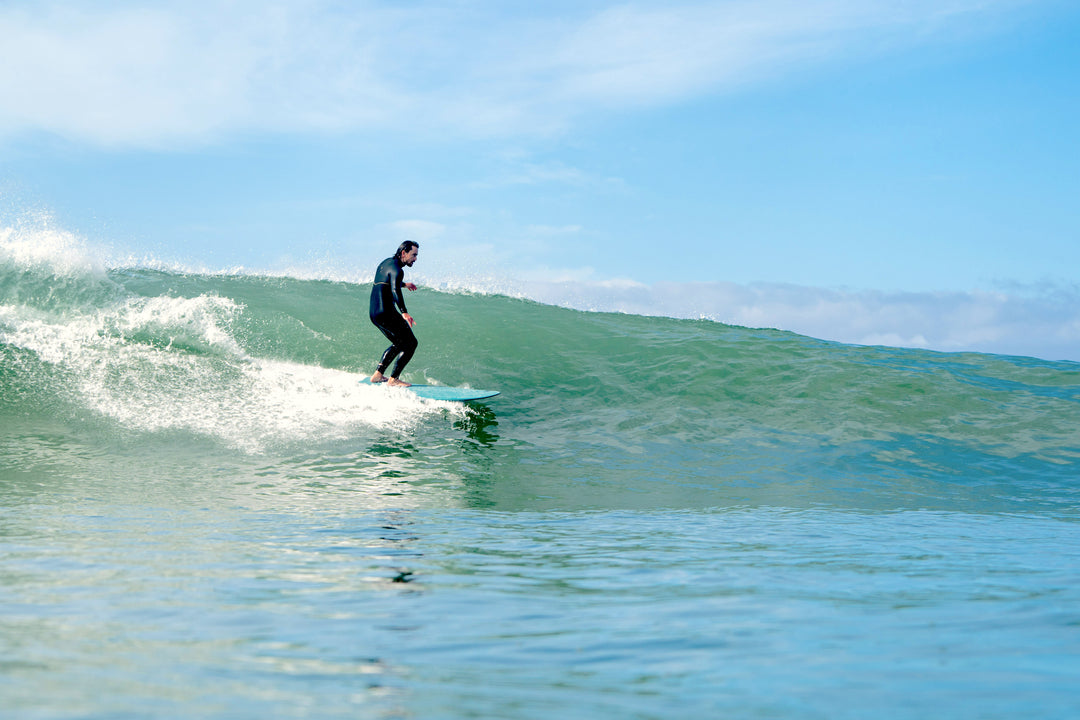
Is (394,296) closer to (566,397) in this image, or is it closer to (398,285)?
(398,285)

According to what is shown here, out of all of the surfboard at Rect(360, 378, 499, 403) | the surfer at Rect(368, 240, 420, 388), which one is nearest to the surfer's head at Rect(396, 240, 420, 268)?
the surfer at Rect(368, 240, 420, 388)

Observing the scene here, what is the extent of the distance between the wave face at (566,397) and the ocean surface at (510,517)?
0.20 feet

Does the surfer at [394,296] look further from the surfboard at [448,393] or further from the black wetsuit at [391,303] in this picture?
the surfboard at [448,393]

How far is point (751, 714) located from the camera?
214cm

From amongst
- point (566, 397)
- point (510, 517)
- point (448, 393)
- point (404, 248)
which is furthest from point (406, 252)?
point (510, 517)

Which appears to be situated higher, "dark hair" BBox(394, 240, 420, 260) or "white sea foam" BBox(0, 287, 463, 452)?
"dark hair" BBox(394, 240, 420, 260)

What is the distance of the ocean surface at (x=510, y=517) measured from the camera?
2.41m

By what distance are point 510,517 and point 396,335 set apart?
4.10 meters

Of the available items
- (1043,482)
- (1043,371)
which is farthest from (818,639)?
(1043,371)

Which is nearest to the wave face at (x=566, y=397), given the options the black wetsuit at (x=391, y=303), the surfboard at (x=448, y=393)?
the surfboard at (x=448, y=393)

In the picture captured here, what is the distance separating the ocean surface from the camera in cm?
241

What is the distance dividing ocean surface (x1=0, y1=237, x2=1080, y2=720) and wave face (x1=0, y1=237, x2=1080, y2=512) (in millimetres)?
61

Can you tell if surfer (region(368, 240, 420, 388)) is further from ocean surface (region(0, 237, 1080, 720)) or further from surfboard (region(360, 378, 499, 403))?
ocean surface (region(0, 237, 1080, 720))

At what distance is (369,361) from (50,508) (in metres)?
6.37
